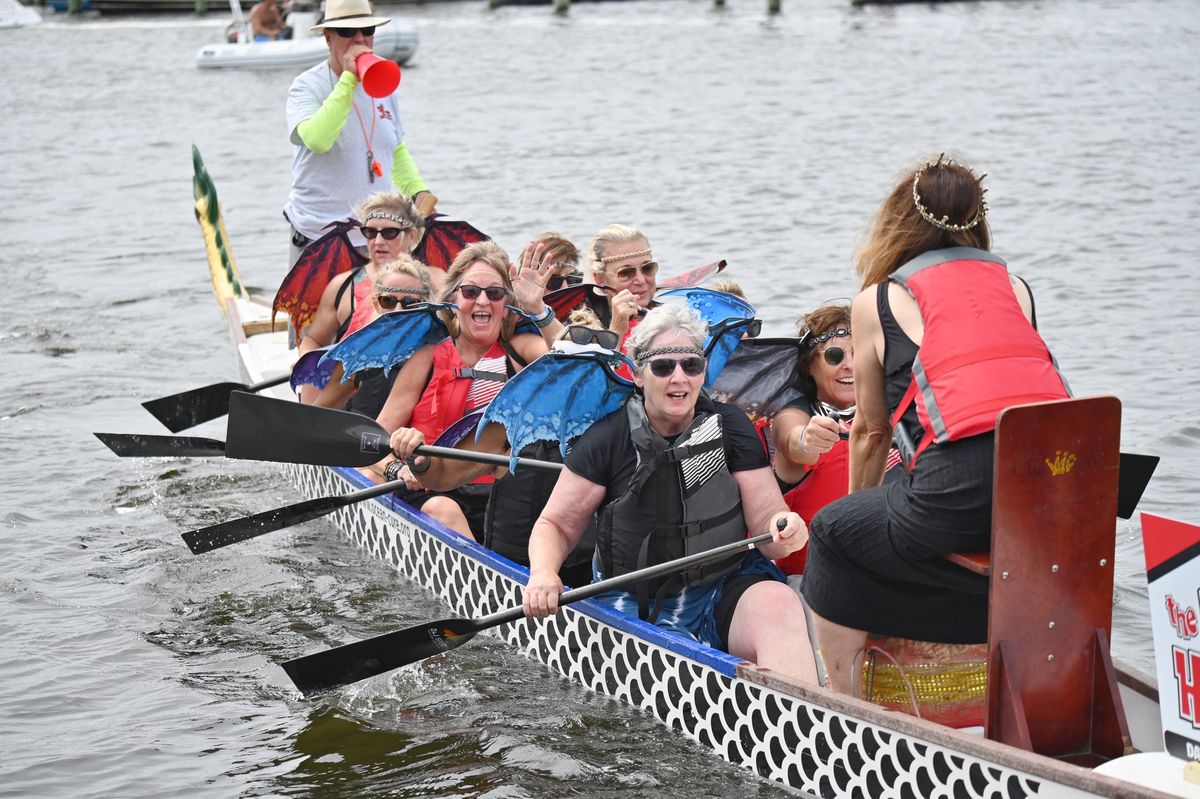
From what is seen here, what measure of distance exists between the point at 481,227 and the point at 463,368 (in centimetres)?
970

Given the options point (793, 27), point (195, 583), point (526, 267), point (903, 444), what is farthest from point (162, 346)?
point (793, 27)

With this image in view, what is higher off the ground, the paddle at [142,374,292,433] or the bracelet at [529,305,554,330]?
the bracelet at [529,305,554,330]

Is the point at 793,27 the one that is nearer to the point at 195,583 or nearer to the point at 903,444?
the point at 195,583

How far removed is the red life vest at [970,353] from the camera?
350cm

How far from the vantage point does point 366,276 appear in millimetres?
7125

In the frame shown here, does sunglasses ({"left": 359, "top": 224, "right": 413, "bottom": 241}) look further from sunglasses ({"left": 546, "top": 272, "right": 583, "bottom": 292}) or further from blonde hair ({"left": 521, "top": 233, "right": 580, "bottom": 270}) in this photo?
sunglasses ({"left": 546, "top": 272, "right": 583, "bottom": 292})

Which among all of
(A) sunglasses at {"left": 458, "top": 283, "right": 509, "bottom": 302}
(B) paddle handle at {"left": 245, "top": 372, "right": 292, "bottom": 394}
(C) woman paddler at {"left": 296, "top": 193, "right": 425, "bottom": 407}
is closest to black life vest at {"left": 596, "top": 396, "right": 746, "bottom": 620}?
(A) sunglasses at {"left": 458, "top": 283, "right": 509, "bottom": 302}

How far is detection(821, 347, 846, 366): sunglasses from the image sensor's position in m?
4.87

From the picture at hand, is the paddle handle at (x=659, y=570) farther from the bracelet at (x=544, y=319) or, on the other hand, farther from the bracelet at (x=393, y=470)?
the bracelet at (x=544, y=319)

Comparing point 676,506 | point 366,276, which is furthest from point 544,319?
point 676,506

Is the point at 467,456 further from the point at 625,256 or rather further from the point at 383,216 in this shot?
the point at 383,216

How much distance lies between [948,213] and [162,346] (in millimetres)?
9057

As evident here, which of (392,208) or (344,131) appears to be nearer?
(392,208)

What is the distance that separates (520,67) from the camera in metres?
28.7
